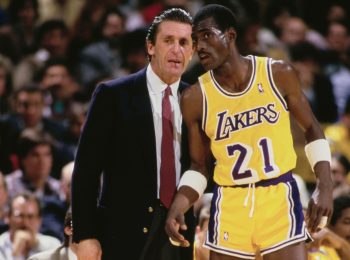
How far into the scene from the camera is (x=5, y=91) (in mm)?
8797

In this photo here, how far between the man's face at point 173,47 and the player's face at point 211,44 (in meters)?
0.30

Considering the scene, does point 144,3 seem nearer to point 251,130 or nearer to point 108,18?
point 108,18

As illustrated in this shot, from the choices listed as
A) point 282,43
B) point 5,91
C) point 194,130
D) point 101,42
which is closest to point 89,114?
point 194,130

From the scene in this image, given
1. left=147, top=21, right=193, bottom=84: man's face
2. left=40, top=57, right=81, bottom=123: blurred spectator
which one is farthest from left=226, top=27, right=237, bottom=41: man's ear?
left=40, top=57, right=81, bottom=123: blurred spectator

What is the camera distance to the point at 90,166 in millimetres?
4688

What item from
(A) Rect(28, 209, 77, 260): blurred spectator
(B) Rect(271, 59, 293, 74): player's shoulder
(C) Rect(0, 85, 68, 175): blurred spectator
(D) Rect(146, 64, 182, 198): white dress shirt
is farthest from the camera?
(C) Rect(0, 85, 68, 175): blurred spectator

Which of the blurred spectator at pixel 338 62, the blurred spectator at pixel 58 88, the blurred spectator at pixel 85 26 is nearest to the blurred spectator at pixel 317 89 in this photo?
the blurred spectator at pixel 338 62

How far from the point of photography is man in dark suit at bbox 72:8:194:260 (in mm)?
4695

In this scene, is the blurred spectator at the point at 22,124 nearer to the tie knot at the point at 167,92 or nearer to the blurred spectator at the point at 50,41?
the blurred spectator at the point at 50,41

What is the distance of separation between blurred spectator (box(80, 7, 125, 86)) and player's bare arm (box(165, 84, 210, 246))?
496 cm

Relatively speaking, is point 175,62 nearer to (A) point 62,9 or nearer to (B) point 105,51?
(B) point 105,51

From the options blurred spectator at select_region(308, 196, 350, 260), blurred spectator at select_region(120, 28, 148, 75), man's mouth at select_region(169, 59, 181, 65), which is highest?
blurred spectator at select_region(120, 28, 148, 75)

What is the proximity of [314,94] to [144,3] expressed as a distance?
2.55 m

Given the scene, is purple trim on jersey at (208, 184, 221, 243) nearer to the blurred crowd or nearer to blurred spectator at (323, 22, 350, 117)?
the blurred crowd
